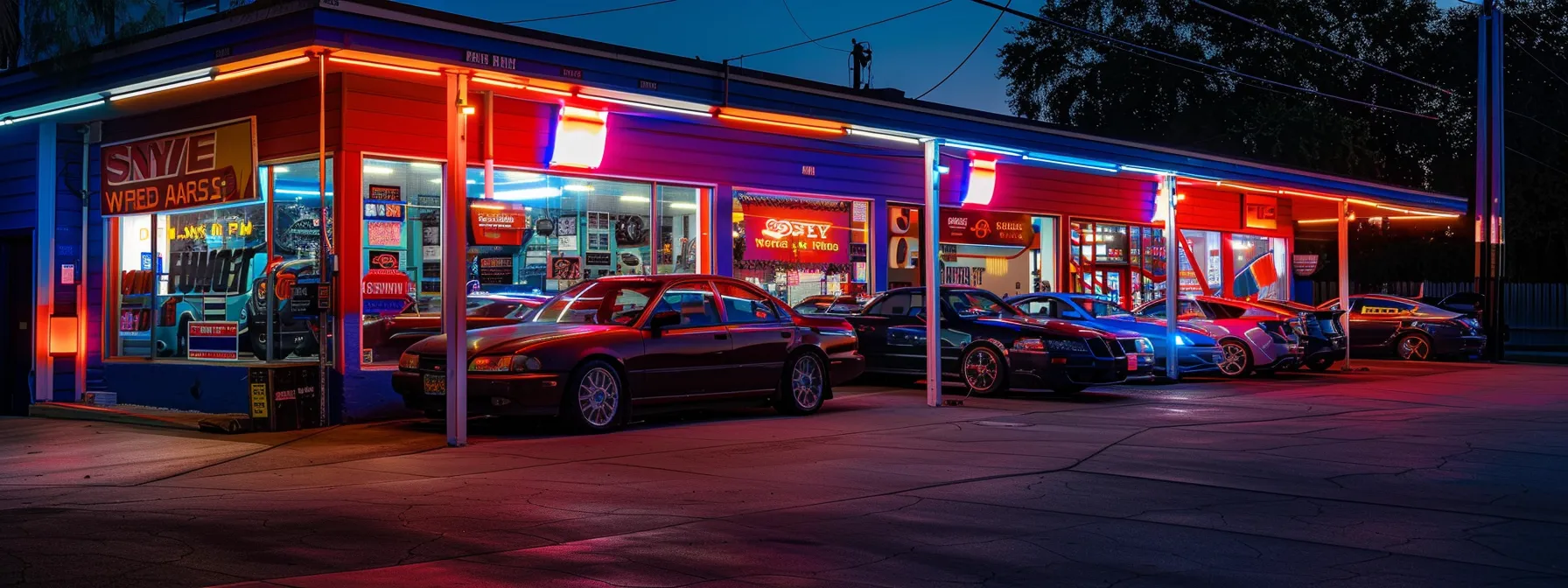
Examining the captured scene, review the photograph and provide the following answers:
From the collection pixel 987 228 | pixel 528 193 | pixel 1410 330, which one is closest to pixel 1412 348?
pixel 1410 330

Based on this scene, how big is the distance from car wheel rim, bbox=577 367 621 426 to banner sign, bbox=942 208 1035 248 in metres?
12.1

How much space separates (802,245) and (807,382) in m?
6.63

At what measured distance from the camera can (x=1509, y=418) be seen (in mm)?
15219

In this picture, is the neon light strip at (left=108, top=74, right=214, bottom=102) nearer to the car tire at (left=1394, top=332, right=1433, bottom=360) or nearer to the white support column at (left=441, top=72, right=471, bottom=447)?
the white support column at (left=441, top=72, right=471, bottom=447)

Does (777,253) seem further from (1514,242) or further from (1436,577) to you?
(1514,242)

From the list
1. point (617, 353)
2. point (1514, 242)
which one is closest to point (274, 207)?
point (617, 353)

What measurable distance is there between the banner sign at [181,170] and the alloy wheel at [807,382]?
6484 mm

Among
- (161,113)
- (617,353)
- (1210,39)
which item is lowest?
(617,353)

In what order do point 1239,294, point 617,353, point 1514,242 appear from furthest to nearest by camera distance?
point 1514,242
point 1239,294
point 617,353

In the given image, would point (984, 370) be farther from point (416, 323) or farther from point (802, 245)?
point (416, 323)

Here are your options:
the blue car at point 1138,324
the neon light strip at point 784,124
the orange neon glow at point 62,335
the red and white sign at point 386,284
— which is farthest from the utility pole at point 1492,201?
the orange neon glow at point 62,335

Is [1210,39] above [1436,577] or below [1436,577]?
above

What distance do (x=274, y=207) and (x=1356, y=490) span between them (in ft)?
38.9

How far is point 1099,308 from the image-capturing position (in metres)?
22.1
